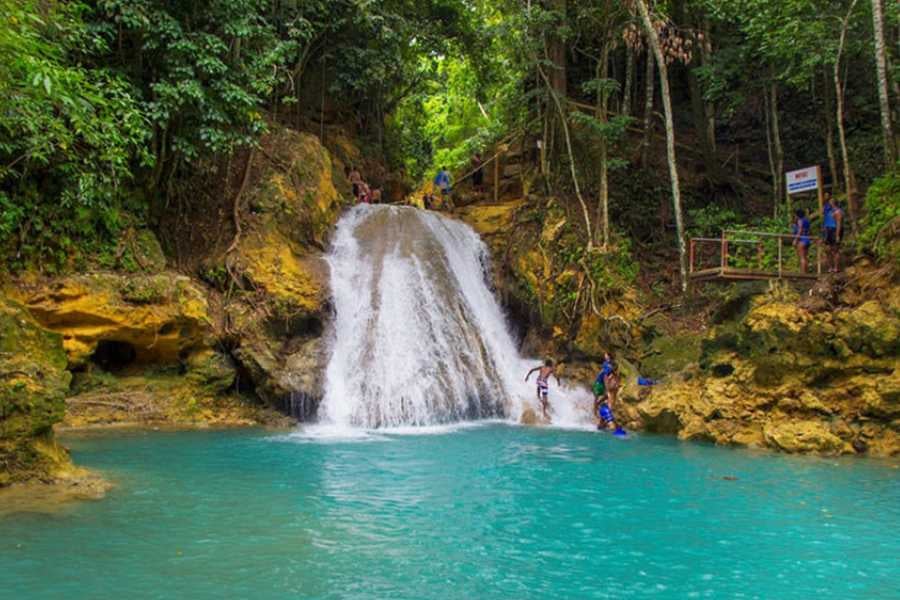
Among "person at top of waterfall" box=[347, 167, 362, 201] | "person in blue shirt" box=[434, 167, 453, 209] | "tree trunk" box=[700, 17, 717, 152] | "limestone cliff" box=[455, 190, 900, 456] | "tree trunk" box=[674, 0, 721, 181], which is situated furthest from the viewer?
"person in blue shirt" box=[434, 167, 453, 209]

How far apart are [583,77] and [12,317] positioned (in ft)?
71.7

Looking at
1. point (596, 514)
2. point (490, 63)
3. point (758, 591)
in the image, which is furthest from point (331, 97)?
point (758, 591)

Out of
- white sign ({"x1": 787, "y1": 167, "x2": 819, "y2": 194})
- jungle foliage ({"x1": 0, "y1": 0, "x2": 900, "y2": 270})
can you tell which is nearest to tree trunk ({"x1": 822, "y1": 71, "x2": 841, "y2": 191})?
jungle foliage ({"x1": 0, "y1": 0, "x2": 900, "y2": 270})

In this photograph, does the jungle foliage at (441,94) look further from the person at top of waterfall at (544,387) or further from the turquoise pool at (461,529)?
the turquoise pool at (461,529)

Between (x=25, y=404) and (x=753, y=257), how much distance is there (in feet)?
55.8

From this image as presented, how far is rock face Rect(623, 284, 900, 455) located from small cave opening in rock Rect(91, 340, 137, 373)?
34.8ft

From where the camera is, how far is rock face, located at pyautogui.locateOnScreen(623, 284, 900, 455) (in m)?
11.8

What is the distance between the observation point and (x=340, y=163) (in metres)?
25.4

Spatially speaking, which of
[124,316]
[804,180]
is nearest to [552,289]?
[804,180]

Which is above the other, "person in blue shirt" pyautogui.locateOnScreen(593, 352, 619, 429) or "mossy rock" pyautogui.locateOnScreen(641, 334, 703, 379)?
"mossy rock" pyautogui.locateOnScreen(641, 334, 703, 379)

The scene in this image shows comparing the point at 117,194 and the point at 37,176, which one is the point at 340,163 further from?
the point at 37,176

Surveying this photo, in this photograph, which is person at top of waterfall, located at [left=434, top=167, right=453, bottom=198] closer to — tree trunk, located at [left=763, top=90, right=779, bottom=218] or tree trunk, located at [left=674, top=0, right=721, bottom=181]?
tree trunk, located at [left=674, top=0, right=721, bottom=181]

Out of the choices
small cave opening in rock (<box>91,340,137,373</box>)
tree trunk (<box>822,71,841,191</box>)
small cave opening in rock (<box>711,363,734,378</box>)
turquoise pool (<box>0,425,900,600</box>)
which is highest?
tree trunk (<box>822,71,841,191</box>)

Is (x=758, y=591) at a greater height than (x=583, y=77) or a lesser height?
lesser
